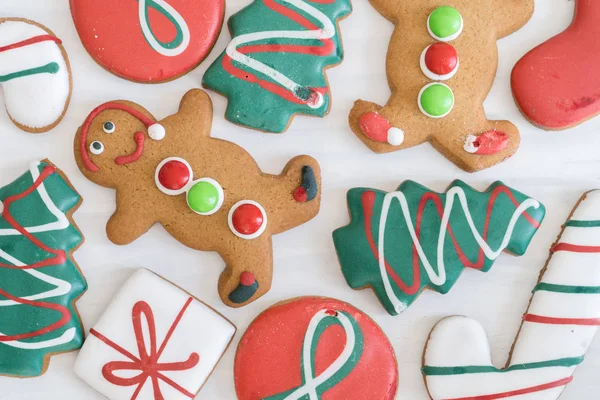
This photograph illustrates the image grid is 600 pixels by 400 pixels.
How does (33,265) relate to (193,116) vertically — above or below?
below

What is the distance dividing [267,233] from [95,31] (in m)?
0.57

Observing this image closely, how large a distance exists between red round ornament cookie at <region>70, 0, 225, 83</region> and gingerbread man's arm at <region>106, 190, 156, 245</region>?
0.88ft

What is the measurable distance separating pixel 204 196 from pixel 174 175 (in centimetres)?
8

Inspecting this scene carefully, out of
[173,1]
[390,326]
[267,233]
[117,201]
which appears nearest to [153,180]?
[117,201]

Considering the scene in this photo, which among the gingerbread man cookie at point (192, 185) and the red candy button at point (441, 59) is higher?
the red candy button at point (441, 59)

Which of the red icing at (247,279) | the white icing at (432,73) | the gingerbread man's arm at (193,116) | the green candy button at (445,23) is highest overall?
the green candy button at (445,23)

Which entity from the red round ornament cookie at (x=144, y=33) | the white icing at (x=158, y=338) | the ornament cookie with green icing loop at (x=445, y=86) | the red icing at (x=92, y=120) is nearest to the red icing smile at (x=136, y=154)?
the red icing at (x=92, y=120)

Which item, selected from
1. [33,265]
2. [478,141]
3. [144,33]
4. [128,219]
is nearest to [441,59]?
[478,141]

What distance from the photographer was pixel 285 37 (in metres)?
1.27

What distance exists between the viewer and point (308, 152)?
1.31m

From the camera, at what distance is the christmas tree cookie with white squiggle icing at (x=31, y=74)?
4.07 feet

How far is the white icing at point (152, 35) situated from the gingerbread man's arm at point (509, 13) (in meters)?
0.69

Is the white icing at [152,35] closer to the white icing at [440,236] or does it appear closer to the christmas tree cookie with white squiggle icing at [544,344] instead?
the white icing at [440,236]

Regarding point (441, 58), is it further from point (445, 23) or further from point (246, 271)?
point (246, 271)
